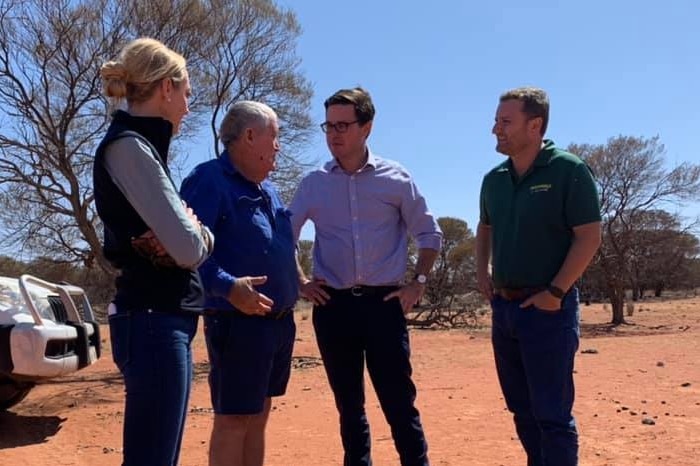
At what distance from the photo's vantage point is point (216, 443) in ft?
9.57

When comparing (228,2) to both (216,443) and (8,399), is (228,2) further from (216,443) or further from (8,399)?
(216,443)

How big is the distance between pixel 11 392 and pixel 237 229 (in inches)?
155

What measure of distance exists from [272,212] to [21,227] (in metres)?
10.4

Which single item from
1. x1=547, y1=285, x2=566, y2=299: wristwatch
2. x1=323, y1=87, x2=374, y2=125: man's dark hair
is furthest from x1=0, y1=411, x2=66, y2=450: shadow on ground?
x1=547, y1=285, x2=566, y2=299: wristwatch

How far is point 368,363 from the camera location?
360 cm

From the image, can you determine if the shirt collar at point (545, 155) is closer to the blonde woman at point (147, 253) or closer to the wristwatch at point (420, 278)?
the wristwatch at point (420, 278)

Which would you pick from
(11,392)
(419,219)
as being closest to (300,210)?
(419,219)

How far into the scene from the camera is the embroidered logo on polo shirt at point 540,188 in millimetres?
3215

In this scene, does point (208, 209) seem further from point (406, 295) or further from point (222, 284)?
point (406, 295)

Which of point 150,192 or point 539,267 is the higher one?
point 150,192

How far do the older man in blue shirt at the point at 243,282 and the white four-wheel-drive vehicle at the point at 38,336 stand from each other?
7.94 ft

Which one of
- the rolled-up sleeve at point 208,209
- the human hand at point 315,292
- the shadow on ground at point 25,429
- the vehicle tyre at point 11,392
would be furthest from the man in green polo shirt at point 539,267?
the vehicle tyre at point 11,392

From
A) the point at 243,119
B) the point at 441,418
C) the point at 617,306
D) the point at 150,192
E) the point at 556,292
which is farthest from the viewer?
the point at 617,306

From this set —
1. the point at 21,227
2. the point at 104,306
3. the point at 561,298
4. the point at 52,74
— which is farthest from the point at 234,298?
the point at 104,306
